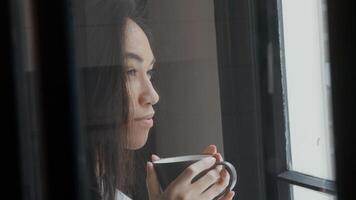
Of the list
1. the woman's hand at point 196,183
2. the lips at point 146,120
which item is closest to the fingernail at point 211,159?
the woman's hand at point 196,183

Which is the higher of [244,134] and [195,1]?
[195,1]

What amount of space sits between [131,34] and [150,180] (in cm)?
23

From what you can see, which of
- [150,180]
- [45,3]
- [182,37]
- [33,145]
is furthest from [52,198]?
[182,37]

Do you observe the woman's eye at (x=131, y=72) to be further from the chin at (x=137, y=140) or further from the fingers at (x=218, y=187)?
the fingers at (x=218, y=187)

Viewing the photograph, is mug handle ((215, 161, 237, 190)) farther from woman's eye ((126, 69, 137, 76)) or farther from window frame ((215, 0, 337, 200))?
woman's eye ((126, 69, 137, 76))

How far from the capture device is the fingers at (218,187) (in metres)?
0.83

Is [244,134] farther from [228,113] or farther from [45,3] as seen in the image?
[45,3]

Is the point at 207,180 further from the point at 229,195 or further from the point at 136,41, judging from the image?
the point at 136,41

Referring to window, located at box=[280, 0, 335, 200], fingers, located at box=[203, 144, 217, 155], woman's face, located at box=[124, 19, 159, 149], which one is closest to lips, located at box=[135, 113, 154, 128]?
woman's face, located at box=[124, 19, 159, 149]

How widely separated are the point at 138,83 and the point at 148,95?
3 centimetres

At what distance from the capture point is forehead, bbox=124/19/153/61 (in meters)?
0.78

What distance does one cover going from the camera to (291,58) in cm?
82

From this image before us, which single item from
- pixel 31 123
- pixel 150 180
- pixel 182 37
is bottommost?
pixel 150 180

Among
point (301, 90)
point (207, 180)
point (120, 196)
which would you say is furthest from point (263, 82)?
point (120, 196)
